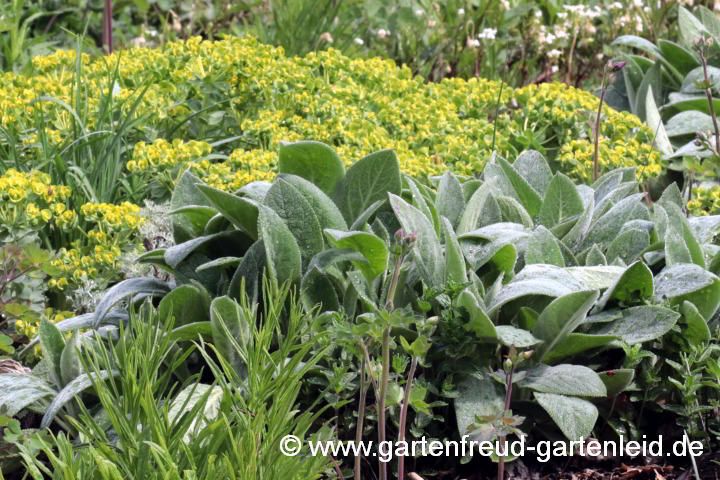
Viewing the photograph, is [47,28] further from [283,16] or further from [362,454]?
[362,454]

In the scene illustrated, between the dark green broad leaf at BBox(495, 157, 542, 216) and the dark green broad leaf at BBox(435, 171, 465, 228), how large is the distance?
0.75 ft

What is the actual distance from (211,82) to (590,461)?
2.32m

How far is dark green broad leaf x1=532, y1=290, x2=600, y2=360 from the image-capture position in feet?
6.95

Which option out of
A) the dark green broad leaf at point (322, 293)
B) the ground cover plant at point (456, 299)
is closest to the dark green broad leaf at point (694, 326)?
the ground cover plant at point (456, 299)

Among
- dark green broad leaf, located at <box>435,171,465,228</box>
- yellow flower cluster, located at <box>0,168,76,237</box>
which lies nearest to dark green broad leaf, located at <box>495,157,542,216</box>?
dark green broad leaf, located at <box>435,171,465,228</box>

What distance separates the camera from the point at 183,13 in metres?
6.48

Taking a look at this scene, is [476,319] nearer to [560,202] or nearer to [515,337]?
[515,337]

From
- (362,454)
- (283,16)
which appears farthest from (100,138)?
(283,16)

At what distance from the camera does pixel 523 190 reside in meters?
2.83

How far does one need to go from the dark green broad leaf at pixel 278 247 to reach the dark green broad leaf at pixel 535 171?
0.97 meters

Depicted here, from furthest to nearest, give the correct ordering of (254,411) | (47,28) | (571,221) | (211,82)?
(47,28)
(211,82)
(571,221)
(254,411)

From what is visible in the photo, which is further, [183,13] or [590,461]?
[183,13]

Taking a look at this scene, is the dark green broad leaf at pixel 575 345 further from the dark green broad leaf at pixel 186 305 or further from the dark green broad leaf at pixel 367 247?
the dark green broad leaf at pixel 186 305

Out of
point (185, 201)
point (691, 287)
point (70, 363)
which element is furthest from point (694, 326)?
point (70, 363)
